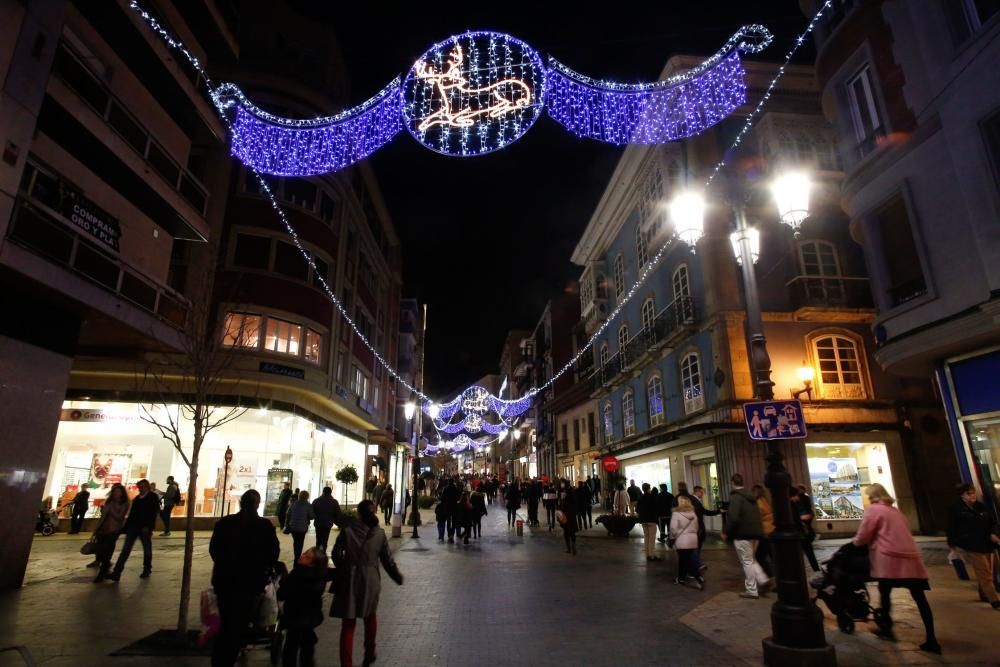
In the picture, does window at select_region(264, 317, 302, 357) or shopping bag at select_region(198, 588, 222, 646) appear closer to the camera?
shopping bag at select_region(198, 588, 222, 646)

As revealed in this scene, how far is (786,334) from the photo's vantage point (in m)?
19.3

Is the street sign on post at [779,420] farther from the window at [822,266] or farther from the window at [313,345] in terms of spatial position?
the window at [313,345]

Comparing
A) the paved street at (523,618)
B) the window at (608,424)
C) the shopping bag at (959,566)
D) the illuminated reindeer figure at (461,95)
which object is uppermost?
the illuminated reindeer figure at (461,95)

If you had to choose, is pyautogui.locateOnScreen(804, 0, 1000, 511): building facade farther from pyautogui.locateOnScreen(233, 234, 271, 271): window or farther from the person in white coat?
pyautogui.locateOnScreen(233, 234, 271, 271): window

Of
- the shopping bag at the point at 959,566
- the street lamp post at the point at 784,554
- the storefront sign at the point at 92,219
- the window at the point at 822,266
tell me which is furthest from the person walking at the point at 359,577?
the window at the point at 822,266

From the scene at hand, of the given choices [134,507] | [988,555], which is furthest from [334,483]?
[988,555]

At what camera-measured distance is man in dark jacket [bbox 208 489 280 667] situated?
203 inches

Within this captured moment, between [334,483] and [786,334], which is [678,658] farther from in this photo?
[334,483]

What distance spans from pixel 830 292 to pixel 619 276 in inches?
481

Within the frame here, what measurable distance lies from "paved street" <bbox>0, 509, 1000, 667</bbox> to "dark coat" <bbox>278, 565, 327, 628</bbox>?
3.16ft

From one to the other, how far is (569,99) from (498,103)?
190 centimetres

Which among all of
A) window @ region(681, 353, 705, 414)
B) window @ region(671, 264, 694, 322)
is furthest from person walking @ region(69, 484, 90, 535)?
window @ region(671, 264, 694, 322)

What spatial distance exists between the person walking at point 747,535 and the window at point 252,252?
18.3m

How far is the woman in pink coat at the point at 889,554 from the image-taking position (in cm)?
639
